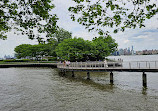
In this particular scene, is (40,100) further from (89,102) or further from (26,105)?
(89,102)

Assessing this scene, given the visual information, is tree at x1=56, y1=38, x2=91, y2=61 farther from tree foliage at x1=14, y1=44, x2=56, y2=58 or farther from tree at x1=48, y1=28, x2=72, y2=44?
tree foliage at x1=14, y1=44, x2=56, y2=58

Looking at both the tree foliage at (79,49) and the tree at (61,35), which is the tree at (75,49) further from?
the tree at (61,35)

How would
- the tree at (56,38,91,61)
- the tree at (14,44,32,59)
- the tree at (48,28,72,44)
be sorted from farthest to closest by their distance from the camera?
the tree at (14,44,32,59), the tree at (48,28,72,44), the tree at (56,38,91,61)

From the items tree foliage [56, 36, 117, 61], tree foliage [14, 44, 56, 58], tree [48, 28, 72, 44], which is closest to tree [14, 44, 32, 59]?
tree foliage [14, 44, 56, 58]

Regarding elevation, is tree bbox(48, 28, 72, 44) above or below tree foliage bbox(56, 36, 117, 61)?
above

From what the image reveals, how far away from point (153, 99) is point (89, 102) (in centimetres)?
653

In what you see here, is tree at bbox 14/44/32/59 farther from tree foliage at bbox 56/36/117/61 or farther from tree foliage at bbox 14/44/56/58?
tree foliage at bbox 56/36/117/61

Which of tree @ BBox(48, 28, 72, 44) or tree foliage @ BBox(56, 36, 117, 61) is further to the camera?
tree @ BBox(48, 28, 72, 44)

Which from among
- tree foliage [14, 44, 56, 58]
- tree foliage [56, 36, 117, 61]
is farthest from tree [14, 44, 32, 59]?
tree foliage [56, 36, 117, 61]

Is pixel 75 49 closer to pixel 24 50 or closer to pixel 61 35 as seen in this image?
pixel 61 35

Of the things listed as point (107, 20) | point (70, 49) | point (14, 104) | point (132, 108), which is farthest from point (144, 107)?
point (70, 49)

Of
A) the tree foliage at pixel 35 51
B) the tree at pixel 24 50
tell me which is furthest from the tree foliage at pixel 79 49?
the tree at pixel 24 50

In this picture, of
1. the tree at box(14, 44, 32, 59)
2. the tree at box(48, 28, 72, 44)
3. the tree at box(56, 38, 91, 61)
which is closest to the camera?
the tree at box(56, 38, 91, 61)

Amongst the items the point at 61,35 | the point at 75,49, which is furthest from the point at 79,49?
the point at 61,35
